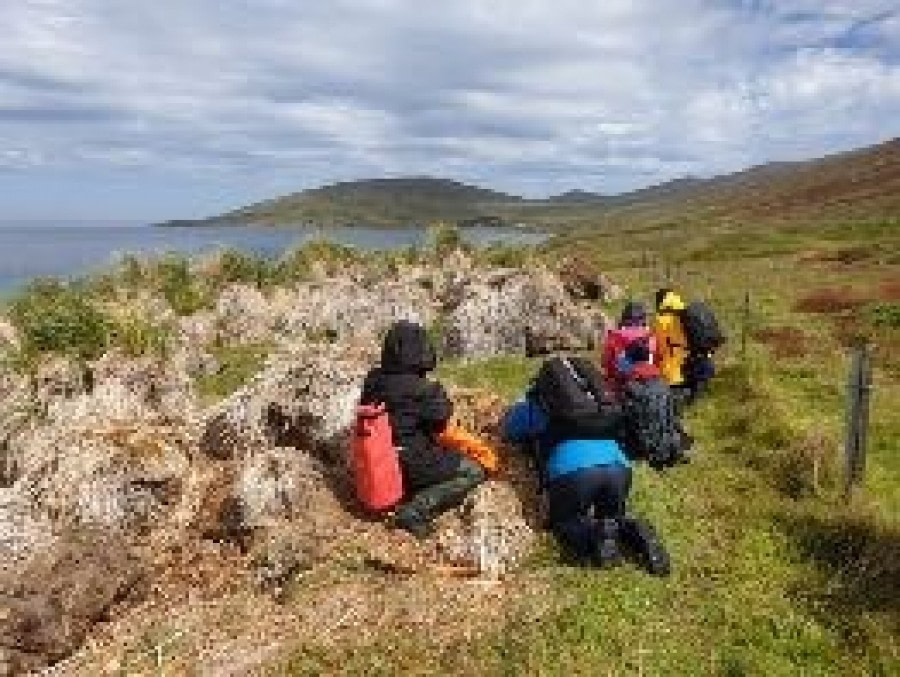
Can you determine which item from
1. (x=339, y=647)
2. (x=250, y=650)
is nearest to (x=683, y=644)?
(x=339, y=647)

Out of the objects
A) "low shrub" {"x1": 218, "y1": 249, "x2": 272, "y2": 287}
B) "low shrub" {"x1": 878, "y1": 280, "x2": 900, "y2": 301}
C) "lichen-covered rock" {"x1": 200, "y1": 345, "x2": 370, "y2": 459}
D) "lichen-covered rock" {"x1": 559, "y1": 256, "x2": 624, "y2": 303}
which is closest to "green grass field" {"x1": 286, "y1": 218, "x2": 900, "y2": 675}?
"lichen-covered rock" {"x1": 200, "y1": 345, "x2": 370, "y2": 459}

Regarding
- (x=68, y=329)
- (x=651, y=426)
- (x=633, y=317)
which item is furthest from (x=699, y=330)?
(x=68, y=329)

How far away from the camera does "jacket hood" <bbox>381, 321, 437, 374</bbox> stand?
1506 cm

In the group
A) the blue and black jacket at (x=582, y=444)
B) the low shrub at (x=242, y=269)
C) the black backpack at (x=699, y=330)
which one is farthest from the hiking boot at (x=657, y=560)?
the low shrub at (x=242, y=269)

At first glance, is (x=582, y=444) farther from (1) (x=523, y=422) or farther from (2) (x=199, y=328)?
(2) (x=199, y=328)

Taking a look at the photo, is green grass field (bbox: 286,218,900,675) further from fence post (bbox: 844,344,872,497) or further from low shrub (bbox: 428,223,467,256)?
low shrub (bbox: 428,223,467,256)

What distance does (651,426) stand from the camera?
60.3ft

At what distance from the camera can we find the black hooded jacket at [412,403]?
49.2 ft

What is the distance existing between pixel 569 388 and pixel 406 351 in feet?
6.74

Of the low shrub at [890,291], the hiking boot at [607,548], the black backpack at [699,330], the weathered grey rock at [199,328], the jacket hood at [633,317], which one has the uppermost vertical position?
the jacket hood at [633,317]

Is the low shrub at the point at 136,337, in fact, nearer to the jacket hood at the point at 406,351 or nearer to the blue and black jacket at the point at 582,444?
the jacket hood at the point at 406,351

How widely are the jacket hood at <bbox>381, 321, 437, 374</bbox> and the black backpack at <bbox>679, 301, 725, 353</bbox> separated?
946cm

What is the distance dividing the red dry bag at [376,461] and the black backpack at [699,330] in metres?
9.97

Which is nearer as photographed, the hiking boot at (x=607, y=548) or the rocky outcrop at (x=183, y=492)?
the rocky outcrop at (x=183, y=492)
